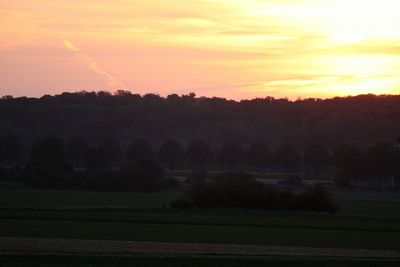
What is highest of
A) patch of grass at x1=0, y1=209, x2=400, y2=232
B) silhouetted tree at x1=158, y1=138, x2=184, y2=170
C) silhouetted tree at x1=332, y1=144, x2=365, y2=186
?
silhouetted tree at x1=158, y1=138, x2=184, y2=170

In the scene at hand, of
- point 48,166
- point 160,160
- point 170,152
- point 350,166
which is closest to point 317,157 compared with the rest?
point 350,166

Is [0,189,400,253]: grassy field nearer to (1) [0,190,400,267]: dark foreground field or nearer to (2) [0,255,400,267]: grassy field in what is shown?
(1) [0,190,400,267]: dark foreground field

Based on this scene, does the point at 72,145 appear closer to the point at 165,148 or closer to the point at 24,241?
the point at 165,148

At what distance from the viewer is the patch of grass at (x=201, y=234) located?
126 ft

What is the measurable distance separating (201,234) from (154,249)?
8.47 meters

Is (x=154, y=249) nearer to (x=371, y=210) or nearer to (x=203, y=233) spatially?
(x=203, y=233)

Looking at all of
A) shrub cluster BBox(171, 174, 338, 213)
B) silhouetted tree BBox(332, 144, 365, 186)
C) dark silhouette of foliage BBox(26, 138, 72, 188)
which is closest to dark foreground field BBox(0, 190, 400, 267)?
shrub cluster BBox(171, 174, 338, 213)

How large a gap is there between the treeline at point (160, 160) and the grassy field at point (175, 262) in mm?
70190

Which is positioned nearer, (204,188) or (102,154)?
(204,188)

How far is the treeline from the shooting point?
331ft

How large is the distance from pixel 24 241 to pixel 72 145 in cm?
10992

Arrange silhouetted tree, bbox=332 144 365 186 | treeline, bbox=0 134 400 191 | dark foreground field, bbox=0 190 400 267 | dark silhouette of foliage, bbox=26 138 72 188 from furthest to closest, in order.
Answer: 1. silhouetted tree, bbox=332 144 365 186
2. treeline, bbox=0 134 400 191
3. dark silhouette of foliage, bbox=26 138 72 188
4. dark foreground field, bbox=0 190 400 267

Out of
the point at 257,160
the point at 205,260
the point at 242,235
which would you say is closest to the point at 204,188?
the point at 242,235

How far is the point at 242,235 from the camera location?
4175 centimetres
